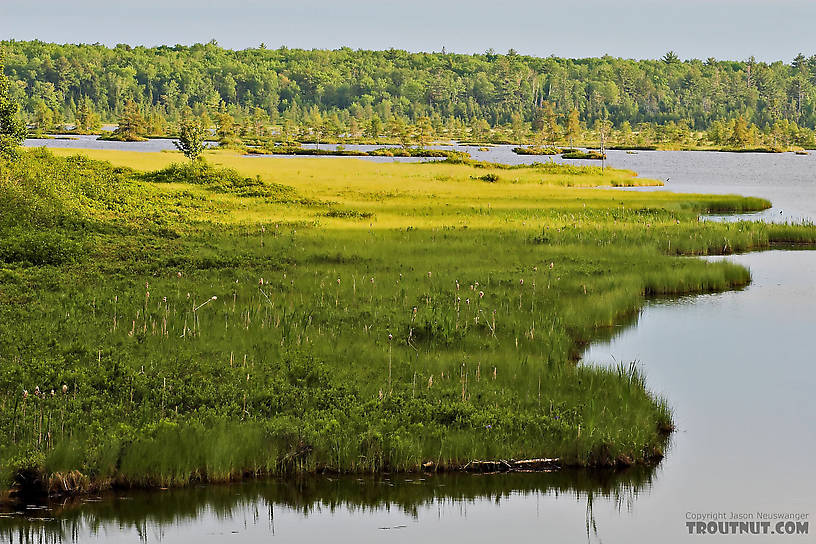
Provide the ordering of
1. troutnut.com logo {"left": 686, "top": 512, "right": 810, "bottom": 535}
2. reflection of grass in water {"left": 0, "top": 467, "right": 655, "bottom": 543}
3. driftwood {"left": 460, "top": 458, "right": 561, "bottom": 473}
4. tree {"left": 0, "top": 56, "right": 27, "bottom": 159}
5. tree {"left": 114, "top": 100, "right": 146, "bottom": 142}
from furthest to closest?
tree {"left": 114, "top": 100, "right": 146, "bottom": 142}, tree {"left": 0, "top": 56, "right": 27, "bottom": 159}, driftwood {"left": 460, "top": 458, "right": 561, "bottom": 473}, troutnut.com logo {"left": 686, "top": 512, "right": 810, "bottom": 535}, reflection of grass in water {"left": 0, "top": 467, "right": 655, "bottom": 543}

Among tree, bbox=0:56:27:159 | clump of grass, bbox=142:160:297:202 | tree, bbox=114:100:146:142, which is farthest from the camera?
tree, bbox=114:100:146:142

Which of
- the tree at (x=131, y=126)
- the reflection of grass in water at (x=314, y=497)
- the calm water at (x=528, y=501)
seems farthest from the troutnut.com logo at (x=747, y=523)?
the tree at (x=131, y=126)

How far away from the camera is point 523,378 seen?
16.9 m

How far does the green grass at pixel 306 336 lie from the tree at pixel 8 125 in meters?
4.88

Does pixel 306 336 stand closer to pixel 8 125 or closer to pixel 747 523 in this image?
pixel 747 523

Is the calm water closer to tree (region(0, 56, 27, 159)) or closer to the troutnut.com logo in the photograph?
the troutnut.com logo

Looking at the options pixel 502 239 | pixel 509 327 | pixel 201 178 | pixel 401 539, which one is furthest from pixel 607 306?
pixel 201 178

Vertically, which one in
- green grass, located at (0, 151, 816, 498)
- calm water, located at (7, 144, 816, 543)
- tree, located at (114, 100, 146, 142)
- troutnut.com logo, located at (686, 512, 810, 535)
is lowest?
troutnut.com logo, located at (686, 512, 810, 535)

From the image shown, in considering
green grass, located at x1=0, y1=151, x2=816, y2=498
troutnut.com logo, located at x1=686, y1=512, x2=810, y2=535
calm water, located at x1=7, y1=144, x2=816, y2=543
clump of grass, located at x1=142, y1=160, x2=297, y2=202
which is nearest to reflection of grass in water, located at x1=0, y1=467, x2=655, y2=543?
calm water, located at x1=7, y1=144, x2=816, y2=543

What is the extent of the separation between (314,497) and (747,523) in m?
5.68

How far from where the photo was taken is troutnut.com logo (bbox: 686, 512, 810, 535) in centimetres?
1227

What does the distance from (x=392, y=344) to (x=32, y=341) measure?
21.5 ft

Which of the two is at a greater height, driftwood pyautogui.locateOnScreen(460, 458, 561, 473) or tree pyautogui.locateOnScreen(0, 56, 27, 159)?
tree pyautogui.locateOnScreen(0, 56, 27, 159)

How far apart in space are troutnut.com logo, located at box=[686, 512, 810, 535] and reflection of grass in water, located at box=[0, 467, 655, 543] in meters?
0.94
